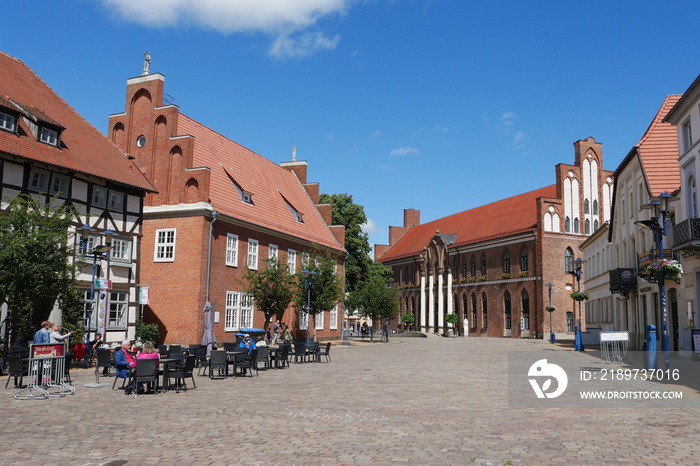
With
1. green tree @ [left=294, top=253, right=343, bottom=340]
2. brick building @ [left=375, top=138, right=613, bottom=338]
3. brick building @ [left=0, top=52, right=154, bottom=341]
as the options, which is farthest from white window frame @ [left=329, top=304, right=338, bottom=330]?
brick building @ [left=0, top=52, right=154, bottom=341]

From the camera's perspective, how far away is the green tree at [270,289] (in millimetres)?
33531

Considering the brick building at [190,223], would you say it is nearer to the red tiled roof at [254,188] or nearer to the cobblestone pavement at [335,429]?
the red tiled roof at [254,188]

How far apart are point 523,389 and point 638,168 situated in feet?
67.9

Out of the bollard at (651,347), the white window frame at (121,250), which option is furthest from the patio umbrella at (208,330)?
the bollard at (651,347)

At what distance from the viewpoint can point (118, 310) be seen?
28.1m

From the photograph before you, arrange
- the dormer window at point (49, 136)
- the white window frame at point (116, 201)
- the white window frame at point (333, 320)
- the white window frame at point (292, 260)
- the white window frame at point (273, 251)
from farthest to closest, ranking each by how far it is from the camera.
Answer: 1. the white window frame at point (333, 320)
2. the white window frame at point (292, 260)
3. the white window frame at point (273, 251)
4. the white window frame at point (116, 201)
5. the dormer window at point (49, 136)

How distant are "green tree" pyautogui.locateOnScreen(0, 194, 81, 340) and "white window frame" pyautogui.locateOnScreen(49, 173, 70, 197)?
4.36 metres

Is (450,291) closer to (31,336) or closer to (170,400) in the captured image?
(31,336)

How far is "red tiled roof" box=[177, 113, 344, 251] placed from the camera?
36469mm

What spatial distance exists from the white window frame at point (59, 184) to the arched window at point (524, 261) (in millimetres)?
42744

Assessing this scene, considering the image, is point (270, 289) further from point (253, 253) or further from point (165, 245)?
point (165, 245)

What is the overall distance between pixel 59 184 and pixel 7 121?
10.0 feet

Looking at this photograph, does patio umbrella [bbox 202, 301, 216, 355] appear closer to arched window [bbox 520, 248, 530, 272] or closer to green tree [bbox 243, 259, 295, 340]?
green tree [bbox 243, 259, 295, 340]

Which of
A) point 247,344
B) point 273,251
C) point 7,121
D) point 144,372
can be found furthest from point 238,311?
point 144,372
